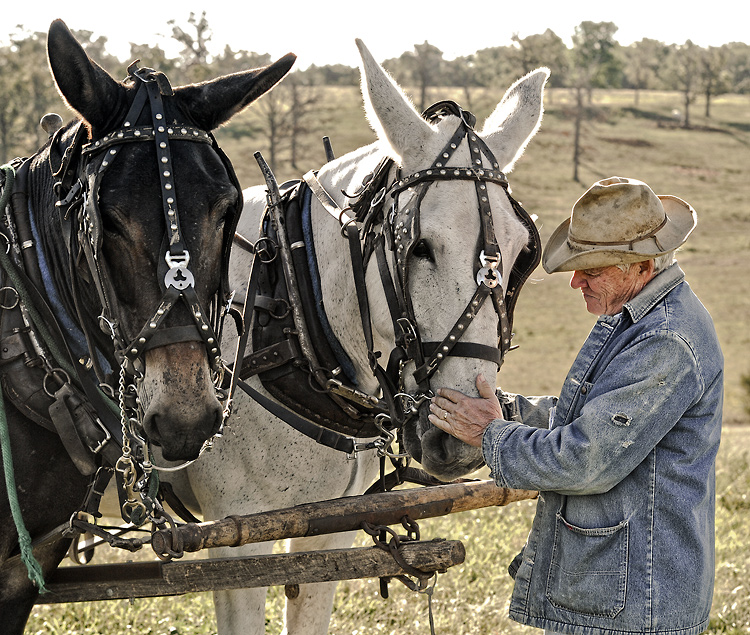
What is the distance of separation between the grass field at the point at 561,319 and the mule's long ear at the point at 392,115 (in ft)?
9.05

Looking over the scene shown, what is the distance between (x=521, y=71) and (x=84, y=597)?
62.9 m

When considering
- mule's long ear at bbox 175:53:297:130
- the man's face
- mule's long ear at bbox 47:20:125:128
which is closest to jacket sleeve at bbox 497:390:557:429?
the man's face

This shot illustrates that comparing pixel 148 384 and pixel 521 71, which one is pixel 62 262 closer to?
pixel 148 384

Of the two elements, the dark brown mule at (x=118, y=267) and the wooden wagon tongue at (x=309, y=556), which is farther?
the wooden wagon tongue at (x=309, y=556)

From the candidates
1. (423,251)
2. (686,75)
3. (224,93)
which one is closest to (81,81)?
(224,93)

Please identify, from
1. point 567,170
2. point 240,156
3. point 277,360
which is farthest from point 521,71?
point 277,360

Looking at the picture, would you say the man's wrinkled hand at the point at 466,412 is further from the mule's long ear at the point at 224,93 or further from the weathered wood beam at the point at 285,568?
the mule's long ear at the point at 224,93

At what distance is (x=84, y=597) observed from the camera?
9.02 feet

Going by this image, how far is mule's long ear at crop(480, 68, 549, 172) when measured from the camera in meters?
2.88

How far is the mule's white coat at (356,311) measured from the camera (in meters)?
2.50

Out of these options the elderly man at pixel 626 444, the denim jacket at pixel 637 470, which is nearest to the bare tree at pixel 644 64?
the elderly man at pixel 626 444

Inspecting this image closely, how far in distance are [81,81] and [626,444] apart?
6.08 ft

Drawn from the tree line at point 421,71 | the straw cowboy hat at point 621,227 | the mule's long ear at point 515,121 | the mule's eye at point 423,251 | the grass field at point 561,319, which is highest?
the tree line at point 421,71

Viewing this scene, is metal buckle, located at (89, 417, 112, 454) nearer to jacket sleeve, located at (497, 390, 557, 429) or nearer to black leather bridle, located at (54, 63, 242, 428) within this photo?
black leather bridle, located at (54, 63, 242, 428)
